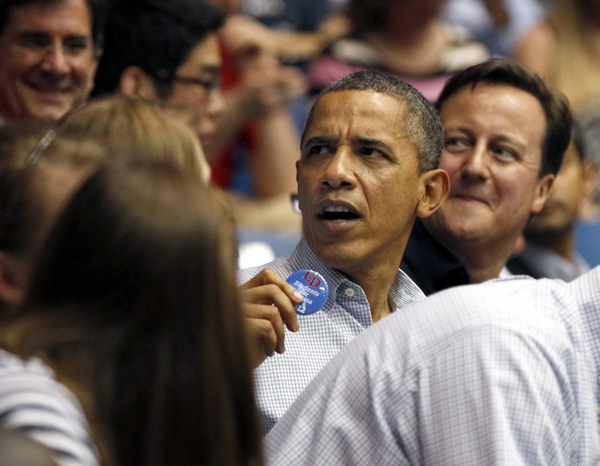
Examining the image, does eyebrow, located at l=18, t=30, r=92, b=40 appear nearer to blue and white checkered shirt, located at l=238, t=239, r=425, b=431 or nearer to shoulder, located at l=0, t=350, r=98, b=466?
blue and white checkered shirt, located at l=238, t=239, r=425, b=431

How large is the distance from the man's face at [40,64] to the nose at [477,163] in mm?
1328

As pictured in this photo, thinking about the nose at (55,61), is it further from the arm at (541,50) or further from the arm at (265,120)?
the arm at (541,50)

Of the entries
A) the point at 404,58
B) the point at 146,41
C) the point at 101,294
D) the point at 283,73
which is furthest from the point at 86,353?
the point at 404,58

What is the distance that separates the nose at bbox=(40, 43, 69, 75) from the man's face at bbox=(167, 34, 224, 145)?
1.90ft

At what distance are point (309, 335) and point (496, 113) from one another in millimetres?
1133

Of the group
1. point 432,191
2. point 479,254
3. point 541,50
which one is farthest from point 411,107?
point 541,50

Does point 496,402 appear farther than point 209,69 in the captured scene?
No

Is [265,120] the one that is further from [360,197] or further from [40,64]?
[360,197]

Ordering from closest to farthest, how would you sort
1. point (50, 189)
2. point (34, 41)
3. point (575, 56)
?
point (50, 189) → point (34, 41) → point (575, 56)

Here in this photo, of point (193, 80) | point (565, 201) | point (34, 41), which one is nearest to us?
point (34, 41)

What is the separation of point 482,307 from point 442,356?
0.11m

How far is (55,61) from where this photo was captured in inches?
122

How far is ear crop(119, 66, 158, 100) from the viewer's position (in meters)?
3.58

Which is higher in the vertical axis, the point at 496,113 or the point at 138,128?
the point at 138,128
